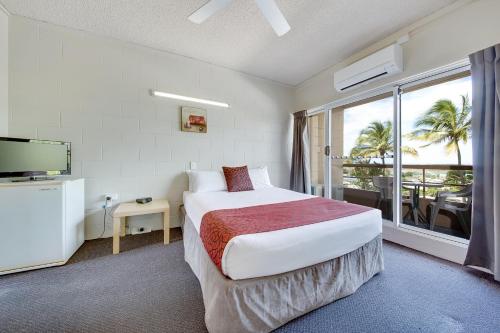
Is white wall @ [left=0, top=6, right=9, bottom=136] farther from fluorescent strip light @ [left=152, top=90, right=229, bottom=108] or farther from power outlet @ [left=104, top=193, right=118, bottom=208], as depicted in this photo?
fluorescent strip light @ [left=152, top=90, right=229, bottom=108]

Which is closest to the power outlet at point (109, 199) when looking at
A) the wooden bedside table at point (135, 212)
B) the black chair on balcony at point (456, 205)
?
the wooden bedside table at point (135, 212)

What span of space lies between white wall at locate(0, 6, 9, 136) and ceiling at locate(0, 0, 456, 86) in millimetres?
171

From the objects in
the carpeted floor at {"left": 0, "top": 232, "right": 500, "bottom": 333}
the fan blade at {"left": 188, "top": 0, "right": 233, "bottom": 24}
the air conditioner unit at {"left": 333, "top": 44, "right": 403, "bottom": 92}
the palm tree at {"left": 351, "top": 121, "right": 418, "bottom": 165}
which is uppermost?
the fan blade at {"left": 188, "top": 0, "right": 233, "bottom": 24}

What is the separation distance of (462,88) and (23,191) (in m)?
4.52

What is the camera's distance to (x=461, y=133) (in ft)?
6.77

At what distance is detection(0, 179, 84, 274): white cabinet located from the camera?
5.44 ft

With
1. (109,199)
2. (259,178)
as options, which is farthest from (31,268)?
(259,178)

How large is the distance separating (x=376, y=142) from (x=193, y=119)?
284cm

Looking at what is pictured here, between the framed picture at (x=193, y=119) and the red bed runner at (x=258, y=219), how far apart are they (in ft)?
5.80

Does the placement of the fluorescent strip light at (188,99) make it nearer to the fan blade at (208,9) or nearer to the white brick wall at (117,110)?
the white brick wall at (117,110)

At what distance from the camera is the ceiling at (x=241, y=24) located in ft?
6.34

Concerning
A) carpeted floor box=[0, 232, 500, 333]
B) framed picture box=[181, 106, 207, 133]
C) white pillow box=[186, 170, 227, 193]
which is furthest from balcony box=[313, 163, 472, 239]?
framed picture box=[181, 106, 207, 133]

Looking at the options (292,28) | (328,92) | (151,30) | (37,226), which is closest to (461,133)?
(328,92)

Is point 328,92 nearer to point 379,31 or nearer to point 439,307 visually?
point 379,31
